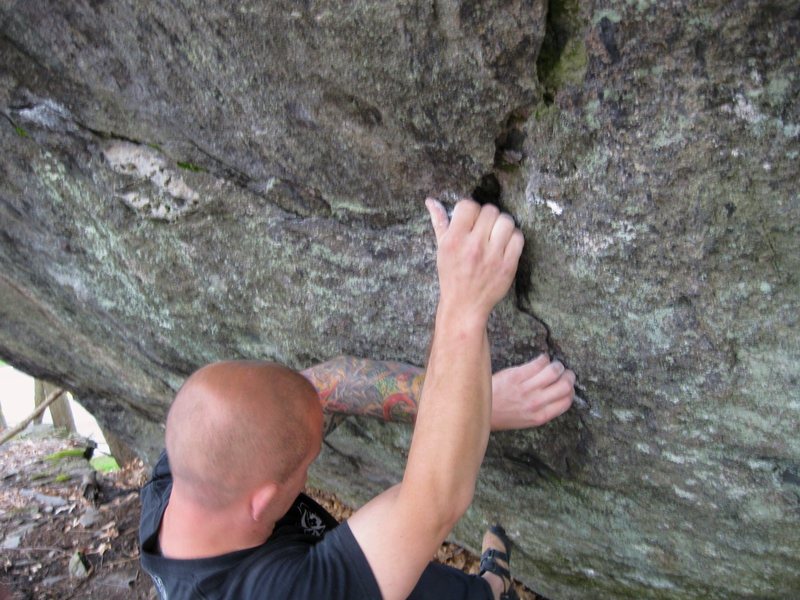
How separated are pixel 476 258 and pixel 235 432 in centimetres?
98

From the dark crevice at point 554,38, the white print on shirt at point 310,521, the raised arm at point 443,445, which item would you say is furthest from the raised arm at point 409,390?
the dark crevice at point 554,38

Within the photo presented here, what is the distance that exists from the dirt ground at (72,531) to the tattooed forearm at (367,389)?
227cm

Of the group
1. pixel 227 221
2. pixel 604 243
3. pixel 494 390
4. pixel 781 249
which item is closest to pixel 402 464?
pixel 494 390

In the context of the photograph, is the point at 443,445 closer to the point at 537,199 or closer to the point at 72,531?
the point at 537,199

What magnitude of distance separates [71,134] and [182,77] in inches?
31.9

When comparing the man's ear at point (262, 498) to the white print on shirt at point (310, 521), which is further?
the white print on shirt at point (310, 521)

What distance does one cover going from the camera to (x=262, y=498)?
2111 mm

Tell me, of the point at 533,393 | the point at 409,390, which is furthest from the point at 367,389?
the point at 533,393

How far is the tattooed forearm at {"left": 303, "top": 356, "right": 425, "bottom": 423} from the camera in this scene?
120 inches

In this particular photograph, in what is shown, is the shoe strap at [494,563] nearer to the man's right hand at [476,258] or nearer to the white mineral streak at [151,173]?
the man's right hand at [476,258]

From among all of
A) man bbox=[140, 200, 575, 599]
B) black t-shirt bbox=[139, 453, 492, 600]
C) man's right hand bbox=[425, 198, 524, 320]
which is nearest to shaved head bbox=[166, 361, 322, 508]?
man bbox=[140, 200, 575, 599]

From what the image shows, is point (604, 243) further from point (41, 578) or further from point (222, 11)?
point (41, 578)

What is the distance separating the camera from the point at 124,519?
21.5ft

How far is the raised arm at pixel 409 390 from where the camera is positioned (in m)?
2.77
